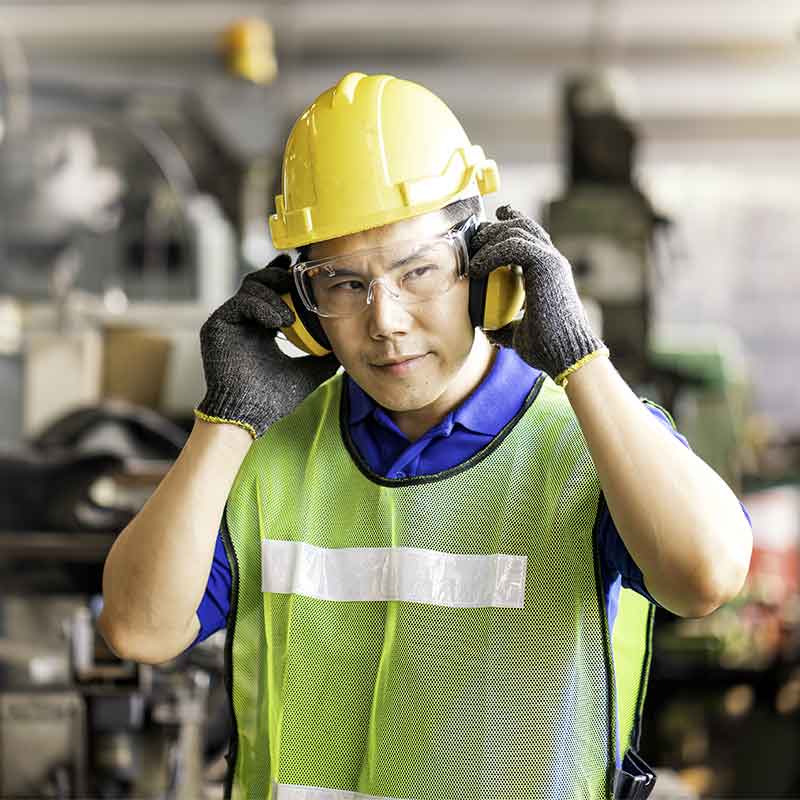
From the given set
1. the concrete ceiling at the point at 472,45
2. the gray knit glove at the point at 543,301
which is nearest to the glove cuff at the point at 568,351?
the gray knit glove at the point at 543,301

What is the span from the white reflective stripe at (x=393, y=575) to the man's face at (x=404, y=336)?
0.66 feet

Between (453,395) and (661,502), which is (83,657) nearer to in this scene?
(453,395)

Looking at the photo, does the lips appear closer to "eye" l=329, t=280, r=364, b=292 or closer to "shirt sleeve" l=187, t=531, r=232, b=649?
"eye" l=329, t=280, r=364, b=292

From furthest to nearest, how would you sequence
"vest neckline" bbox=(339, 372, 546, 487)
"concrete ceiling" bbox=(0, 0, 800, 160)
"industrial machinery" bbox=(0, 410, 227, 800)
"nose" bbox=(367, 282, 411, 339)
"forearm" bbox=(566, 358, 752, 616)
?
"concrete ceiling" bbox=(0, 0, 800, 160) → "industrial machinery" bbox=(0, 410, 227, 800) → "vest neckline" bbox=(339, 372, 546, 487) → "nose" bbox=(367, 282, 411, 339) → "forearm" bbox=(566, 358, 752, 616)

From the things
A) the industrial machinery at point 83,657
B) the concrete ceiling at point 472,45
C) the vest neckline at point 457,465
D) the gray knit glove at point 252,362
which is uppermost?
the concrete ceiling at point 472,45

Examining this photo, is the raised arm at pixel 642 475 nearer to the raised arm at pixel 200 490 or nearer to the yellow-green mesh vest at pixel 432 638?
the yellow-green mesh vest at pixel 432 638

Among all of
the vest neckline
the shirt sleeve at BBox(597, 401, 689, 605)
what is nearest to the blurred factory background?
the vest neckline

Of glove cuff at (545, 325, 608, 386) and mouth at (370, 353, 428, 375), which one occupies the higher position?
glove cuff at (545, 325, 608, 386)

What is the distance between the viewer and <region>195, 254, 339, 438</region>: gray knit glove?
162 cm

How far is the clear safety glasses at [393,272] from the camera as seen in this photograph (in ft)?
5.16

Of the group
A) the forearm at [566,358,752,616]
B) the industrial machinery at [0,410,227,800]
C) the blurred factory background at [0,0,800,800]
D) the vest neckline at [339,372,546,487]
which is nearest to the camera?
the forearm at [566,358,752,616]

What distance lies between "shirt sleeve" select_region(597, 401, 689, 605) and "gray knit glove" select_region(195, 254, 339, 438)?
1.45 ft

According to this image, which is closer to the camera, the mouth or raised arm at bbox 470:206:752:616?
raised arm at bbox 470:206:752:616

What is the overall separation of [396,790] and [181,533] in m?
0.43
